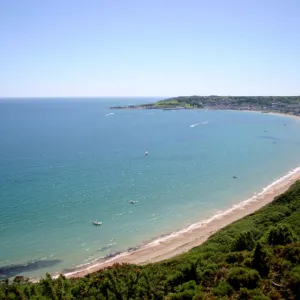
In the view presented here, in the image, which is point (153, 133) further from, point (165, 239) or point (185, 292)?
point (185, 292)

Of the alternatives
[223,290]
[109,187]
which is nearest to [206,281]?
[223,290]

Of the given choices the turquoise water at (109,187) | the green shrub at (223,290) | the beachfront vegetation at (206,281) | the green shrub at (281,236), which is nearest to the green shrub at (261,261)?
the beachfront vegetation at (206,281)

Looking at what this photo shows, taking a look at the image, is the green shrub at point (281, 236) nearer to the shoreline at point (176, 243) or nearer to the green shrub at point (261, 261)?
the green shrub at point (261, 261)

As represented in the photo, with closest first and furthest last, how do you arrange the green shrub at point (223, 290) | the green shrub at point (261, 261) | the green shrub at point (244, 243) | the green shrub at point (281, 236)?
the green shrub at point (223, 290), the green shrub at point (261, 261), the green shrub at point (281, 236), the green shrub at point (244, 243)

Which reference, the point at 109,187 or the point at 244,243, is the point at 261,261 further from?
the point at 109,187

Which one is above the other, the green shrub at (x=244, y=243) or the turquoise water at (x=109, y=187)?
the green shrub at (x=244, y=243)

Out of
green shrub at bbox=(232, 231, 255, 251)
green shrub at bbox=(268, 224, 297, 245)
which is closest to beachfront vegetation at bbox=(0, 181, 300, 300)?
green shrub at bbox=(268, 224, 297, 245)
